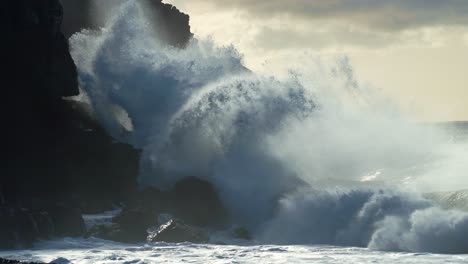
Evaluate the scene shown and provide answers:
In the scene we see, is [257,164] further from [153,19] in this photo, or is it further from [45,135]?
[153,19]

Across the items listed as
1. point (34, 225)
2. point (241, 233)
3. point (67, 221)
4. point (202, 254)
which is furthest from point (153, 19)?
point (202, 254)

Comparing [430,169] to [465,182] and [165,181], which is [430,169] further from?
[165,181]

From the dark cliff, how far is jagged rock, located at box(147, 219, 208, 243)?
298 centimetres

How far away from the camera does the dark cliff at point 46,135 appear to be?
2991cm

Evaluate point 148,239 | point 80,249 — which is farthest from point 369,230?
point 80,249

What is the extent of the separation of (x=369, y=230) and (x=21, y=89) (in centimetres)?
1269

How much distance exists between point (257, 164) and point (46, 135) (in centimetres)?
778

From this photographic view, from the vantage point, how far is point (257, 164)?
3341cm

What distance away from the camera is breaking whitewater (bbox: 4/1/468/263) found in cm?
2525

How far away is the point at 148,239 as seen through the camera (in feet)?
88.2

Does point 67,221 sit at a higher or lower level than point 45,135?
lower

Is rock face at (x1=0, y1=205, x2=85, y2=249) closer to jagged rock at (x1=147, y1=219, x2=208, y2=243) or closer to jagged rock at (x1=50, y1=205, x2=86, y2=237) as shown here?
jagged rock at (x1=50, y1=205, x2=86, y2=237)

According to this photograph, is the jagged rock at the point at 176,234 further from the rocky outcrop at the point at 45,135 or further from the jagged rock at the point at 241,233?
the rocky outcrop at the point at 45,135

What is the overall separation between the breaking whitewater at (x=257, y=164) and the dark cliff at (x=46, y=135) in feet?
5.85
